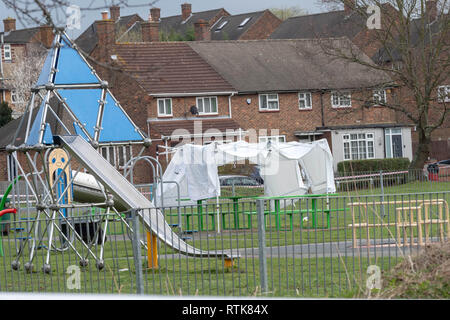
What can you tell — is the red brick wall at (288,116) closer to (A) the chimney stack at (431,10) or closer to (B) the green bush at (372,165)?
(B) the green bush at (372,165)

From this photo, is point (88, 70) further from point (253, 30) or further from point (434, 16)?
point (253, 30)

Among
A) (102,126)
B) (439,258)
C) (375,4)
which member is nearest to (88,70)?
(102,126)

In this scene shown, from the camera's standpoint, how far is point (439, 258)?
32.1 feet

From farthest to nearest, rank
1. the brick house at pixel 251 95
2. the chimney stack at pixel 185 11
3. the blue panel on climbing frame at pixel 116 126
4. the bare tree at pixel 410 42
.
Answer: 1. the chimney stack at pixel 185 11
2. the brick house at pixel 251 95
3. the bare tree at pixel 410 42
4. the blue panel on climbing frame at pixel 116 126

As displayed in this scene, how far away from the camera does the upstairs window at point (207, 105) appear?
53531 millimetres

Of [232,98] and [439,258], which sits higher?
[232,98]

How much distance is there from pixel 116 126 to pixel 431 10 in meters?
30.0

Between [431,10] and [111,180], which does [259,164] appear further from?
[431,10]

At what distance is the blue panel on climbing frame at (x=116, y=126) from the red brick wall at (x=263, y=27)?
231ft

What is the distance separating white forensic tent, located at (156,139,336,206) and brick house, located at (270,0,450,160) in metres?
15.4

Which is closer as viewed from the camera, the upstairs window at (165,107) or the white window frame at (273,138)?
the upstairs window at (165,107)


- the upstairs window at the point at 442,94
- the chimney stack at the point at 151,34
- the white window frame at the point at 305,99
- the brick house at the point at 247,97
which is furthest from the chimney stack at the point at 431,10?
the chimney stack at the point at 151,34
